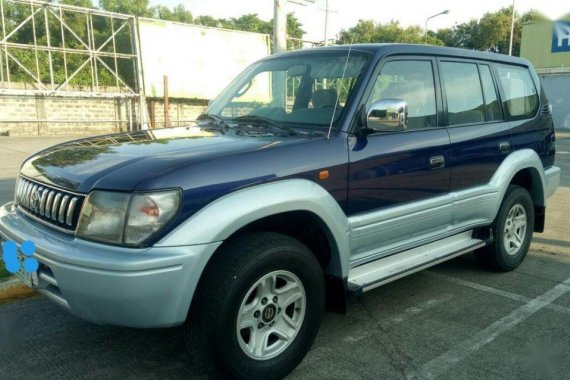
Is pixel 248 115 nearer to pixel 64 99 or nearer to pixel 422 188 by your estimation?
pixel 422 188

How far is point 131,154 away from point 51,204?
493 mm

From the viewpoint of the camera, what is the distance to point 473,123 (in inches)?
165

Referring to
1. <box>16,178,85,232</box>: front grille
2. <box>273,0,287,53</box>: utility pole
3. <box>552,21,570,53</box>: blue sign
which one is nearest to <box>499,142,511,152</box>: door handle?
<box>16,178,85,232</box>: front grille

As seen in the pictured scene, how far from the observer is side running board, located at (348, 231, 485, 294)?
3.28 metres

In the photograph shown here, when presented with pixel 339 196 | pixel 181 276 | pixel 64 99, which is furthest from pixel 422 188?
pixel 64 99

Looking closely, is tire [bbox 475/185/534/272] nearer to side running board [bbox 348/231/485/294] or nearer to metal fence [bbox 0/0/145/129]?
side running board [bbox 348/231/485/294]

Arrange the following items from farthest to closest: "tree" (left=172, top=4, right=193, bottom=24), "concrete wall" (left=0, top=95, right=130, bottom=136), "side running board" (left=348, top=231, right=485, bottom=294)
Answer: "tree" (left=172, top=4, right=193, bottom=24)
"concrete wall" (left=0, top=95, right=130, bottom=136)
"side running board" (left=348, top=231, right=485, bottom=294)

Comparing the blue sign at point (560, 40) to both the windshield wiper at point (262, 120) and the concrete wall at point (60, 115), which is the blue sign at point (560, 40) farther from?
the windshield wiper at point (262, 120)

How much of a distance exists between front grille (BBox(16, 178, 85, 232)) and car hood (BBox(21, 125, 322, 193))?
0.15ft

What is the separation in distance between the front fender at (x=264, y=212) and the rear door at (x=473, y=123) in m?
1.31

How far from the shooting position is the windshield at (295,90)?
3.43m

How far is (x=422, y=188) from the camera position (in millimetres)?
3641

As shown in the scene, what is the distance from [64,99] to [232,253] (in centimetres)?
1930

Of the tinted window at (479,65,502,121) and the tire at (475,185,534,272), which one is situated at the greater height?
the tinted window at (479,65,502,121)
